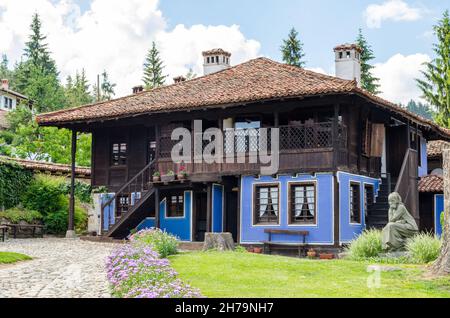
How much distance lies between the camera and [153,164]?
27422 millimetres

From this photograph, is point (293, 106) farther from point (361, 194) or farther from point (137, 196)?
point (137, 196)

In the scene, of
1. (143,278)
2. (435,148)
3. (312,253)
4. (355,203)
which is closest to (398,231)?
(312,253)

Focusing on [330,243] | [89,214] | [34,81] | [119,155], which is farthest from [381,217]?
[34,81]

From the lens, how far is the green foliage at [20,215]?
93.7 feet

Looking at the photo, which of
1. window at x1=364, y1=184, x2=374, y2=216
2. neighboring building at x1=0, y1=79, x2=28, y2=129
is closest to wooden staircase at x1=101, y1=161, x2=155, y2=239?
window at x1=364, y1=184, x2=374, y2=216

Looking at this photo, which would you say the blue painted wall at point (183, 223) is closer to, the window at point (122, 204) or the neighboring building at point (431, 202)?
the window at point (122, 204)

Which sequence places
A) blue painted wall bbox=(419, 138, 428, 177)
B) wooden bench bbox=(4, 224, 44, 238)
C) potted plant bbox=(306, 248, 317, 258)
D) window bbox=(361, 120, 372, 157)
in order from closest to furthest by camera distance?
potted plant bbox=(306, 248, 317, 258) < window bbox=(361, 120, 372, 157) < wooden bench bbox=(4, 224, 44, 238) < blue painted wall bbox=(419, 138, 428, 177)

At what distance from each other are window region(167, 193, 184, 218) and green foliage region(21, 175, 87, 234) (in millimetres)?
Answer: 5933

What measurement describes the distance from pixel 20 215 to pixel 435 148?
61.4ft

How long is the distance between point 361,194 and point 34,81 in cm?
3835

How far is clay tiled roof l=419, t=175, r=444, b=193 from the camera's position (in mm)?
28078

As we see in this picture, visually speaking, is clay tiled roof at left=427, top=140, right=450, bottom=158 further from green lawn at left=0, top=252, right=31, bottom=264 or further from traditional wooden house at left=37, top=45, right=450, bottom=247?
green lawn at left=0, top=252, right=31, bottom=264

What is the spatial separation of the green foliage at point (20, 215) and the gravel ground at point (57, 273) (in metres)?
4.58
